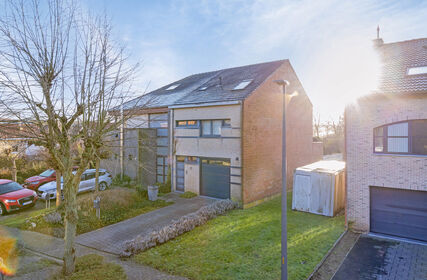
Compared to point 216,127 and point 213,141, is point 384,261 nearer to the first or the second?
point 213,141

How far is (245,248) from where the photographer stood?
9086 mm

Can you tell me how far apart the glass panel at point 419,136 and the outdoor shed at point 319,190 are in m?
3.91

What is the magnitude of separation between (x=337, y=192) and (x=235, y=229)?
20.2 feet

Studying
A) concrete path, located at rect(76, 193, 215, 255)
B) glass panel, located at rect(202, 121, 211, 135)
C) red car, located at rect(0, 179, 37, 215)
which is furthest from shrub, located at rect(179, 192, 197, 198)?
red car, located at rect(0, 179, 37, 215)

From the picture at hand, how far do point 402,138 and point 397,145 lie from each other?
32cm

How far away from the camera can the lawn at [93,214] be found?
37.1 ft

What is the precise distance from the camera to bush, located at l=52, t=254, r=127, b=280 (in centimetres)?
662

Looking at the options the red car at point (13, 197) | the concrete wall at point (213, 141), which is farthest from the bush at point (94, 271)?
the red car at point (13, 197)

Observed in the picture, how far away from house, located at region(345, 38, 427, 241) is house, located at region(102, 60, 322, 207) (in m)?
5.10

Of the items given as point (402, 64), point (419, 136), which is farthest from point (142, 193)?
point (402, 64)

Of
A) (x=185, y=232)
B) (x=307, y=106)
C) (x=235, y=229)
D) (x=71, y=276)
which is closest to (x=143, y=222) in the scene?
(x=185, y=232)

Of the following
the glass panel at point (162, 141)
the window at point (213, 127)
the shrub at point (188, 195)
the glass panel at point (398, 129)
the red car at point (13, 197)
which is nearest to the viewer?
the glass panel at point (398, 129)

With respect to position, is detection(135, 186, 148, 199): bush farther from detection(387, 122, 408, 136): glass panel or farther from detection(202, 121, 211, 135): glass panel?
detection(387, 122, 408, 136): glass panel

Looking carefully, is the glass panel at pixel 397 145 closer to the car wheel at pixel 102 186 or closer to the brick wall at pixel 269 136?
the brick wall at pixel 269 136
